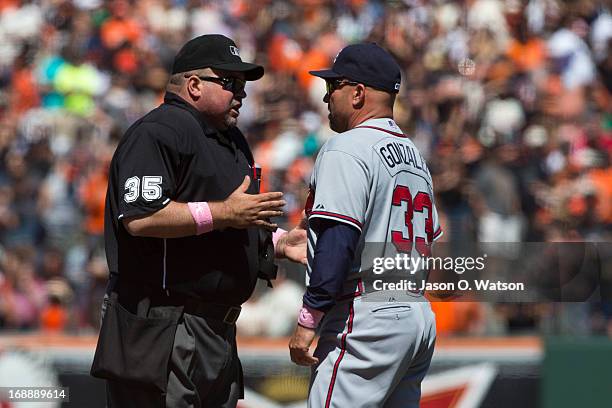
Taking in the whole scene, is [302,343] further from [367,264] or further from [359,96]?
[359,96]

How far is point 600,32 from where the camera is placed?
1148 cm

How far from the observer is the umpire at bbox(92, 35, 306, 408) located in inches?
166

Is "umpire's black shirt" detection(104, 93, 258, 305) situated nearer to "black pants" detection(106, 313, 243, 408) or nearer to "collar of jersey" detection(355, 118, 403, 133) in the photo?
"black pants" detection(106, 313, 243, 408)

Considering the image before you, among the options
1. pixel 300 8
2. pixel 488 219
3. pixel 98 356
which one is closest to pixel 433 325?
pixel 98 356

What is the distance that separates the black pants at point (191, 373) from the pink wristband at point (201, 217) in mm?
383

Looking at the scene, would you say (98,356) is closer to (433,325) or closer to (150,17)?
(433,325)

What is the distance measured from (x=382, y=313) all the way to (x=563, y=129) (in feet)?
21.4

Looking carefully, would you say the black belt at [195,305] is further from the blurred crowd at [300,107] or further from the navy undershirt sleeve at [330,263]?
the blurred crowd at [300,107]

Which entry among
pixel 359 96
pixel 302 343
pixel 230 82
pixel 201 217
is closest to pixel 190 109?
pixel 230 82

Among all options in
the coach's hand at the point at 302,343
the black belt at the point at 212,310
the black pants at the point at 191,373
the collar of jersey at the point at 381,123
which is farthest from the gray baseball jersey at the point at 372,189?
the black pants at the point at 191,373

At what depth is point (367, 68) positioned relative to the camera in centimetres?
440

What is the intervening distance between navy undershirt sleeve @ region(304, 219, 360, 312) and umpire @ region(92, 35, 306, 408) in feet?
0.88

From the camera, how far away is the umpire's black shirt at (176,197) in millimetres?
4230

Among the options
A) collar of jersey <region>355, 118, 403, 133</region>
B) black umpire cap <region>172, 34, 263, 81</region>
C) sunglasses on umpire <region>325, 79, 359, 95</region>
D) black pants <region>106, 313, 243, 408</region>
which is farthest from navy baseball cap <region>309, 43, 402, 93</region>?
black pants <region>106, 313, 243, 408</region>
